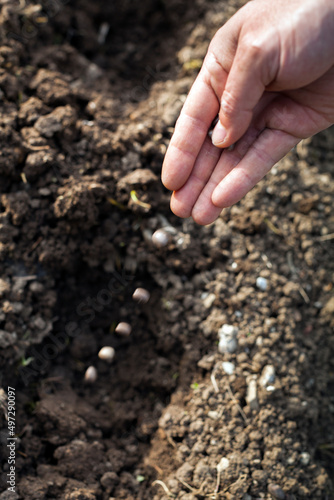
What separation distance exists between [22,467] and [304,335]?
1.75 meters

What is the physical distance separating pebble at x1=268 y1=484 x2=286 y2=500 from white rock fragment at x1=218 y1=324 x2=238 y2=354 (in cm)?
70

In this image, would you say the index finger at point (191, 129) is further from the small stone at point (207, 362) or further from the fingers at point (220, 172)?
the small stone at point (207, 362)

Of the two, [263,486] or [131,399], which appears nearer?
[263,486]

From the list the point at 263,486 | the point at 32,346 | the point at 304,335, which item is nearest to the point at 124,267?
the point at 32,346

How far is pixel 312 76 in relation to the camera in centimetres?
191

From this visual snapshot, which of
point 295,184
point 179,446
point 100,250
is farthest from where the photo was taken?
point 295,184

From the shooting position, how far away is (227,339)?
2432 mm

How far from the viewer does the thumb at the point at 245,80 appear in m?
1.82

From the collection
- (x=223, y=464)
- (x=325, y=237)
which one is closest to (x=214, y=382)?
(x=223, y=464)

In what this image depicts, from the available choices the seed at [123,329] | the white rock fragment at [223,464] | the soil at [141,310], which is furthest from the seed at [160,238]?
the white rock fragment at [223,464]

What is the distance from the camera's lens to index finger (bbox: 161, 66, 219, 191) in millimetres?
2229

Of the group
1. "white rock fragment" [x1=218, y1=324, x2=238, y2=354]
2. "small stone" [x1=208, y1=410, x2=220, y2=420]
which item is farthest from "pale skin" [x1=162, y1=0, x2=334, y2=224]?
"small stone" [x1=208, y1=410, x2=220, y2=420]

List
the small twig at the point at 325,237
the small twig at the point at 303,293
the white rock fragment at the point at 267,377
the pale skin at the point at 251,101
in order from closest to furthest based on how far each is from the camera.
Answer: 1. the pale skin at the point at 251,101
2. the white rock fragment at the point at 267,377
3. the small twig at the point at 303,293
4. the small twig at the point at 325,237

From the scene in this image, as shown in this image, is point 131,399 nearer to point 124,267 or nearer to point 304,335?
point 124,267
